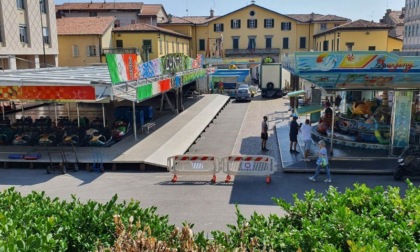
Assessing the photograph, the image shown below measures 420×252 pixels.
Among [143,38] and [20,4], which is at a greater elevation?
[20,4]

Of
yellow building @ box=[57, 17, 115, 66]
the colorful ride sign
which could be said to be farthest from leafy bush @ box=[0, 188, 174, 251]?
yellow building @ box=[57, 17, 115, 66]

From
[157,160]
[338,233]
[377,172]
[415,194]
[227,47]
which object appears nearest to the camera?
[338,233]

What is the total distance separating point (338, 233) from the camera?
632cm

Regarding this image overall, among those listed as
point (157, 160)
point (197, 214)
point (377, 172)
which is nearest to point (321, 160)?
point (377, 172)

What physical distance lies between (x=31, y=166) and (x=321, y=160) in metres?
11.8

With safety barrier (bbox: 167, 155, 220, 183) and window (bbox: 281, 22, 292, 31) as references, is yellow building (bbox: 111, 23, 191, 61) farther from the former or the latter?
safety barrier (bbox: 167, 155, 220, 183)

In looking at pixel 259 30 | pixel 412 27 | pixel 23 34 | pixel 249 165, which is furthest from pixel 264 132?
pixel 259 30

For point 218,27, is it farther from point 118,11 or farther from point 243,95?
point 243,95

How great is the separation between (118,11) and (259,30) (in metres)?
22.9

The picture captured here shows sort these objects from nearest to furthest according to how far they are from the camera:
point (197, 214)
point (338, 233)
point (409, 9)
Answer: point (338, 233)
point (197, 214)
point (409, 9)

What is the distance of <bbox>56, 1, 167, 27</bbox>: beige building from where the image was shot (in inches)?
2603

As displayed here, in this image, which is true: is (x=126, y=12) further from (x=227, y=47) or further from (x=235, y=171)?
(x=235, y=171)

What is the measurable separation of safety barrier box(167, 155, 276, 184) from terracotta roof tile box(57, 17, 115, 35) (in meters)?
36.7

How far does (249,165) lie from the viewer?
15.5 metres
